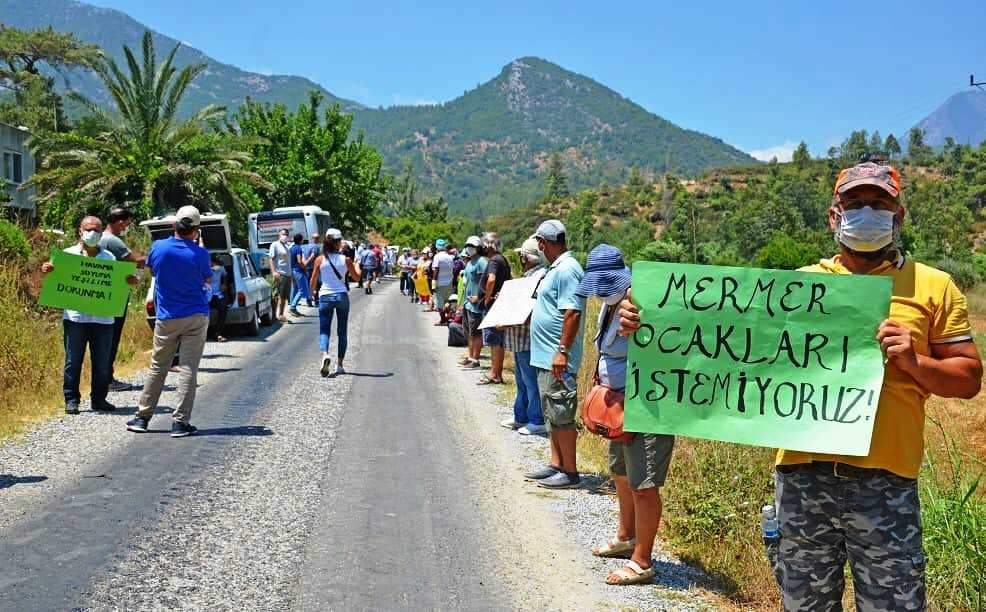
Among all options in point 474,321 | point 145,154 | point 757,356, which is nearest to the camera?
point 757,356

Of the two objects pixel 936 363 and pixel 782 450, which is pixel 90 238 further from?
pixel 936 363

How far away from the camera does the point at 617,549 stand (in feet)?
19.2

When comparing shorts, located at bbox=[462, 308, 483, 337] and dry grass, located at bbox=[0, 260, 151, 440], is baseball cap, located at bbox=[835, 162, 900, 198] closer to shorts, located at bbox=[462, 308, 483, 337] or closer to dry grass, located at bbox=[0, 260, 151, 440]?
dry grass, located at bbox=[0, 260, 151, 440]

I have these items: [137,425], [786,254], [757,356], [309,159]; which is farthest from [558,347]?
[309,159]

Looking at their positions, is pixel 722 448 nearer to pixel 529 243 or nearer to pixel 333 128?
pixel 529 243

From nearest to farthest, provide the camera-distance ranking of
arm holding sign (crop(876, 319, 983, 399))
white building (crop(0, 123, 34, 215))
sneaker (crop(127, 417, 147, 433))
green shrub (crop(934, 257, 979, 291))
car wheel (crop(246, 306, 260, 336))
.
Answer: arm holding sign (crop(876, 319, 983, 399)), sneaker (crop(127, 417, 147, 433)), car wheel (crop(246, 306, 260, 336)), green shrub (crop(934, 257, 979, 291)), white building (crop(0, 123, 34, 215))

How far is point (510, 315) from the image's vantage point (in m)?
9.56

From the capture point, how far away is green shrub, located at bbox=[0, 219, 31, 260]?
1568 centimetres

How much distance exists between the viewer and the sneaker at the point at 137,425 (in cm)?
918

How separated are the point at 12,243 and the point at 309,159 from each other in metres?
34.2

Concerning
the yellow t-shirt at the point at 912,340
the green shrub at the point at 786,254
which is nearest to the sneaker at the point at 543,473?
the yellow t-shirt at the point at 912,340

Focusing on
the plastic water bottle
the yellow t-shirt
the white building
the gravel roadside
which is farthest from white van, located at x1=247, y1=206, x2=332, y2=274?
the yellow t-shirt

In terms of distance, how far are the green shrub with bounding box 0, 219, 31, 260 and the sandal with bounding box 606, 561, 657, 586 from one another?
13.5 meters

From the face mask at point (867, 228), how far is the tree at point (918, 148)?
107 metres
